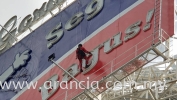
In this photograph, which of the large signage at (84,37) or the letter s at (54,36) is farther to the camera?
the letter s at (54,36)

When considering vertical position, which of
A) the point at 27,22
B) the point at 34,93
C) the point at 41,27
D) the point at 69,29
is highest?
the point at 27,22

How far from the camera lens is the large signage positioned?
54.8ft

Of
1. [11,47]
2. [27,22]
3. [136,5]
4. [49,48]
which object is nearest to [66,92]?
[49,48]

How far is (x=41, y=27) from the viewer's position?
70.6 feet

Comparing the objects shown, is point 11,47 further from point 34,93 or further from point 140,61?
point 140,61

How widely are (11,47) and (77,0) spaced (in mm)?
4866

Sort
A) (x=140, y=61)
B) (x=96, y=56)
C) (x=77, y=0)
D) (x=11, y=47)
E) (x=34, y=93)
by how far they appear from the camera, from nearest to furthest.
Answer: (x=140, y=61)
(x=96, y=56)
(x=34, y=93)
(x=77, y=0)
(x=11, y=47)

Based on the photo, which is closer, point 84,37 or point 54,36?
point 84,37

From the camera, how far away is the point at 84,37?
60.7 ft

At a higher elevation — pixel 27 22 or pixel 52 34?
pixel 27 22

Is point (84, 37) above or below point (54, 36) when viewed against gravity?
below

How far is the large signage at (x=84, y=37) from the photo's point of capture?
658 inches

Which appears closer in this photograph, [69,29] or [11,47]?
[69,29]

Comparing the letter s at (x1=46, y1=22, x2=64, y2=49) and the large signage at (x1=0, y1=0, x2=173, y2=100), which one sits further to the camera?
the letter s at (x1=46, y1=22, x2=64, y2=49)
